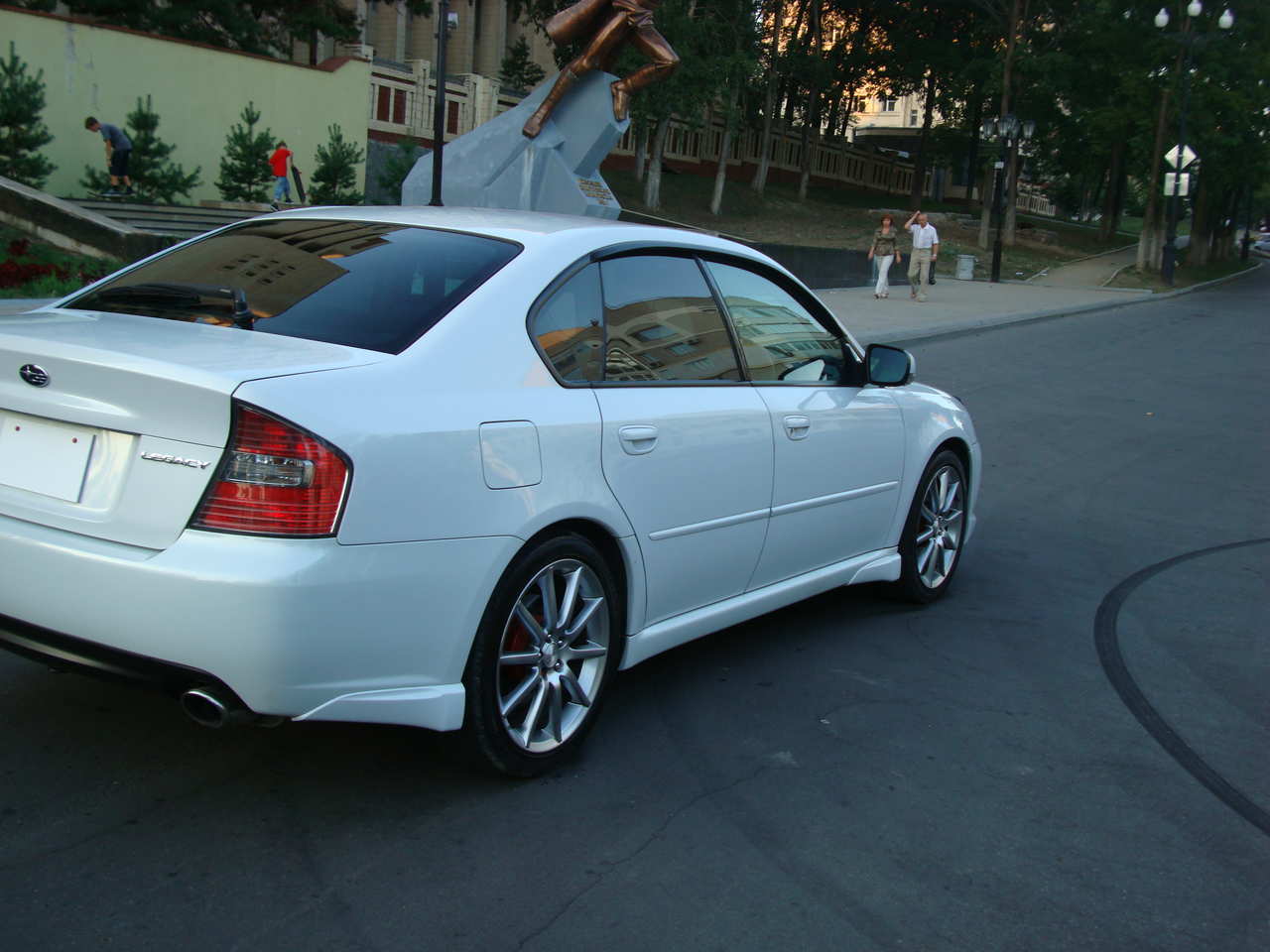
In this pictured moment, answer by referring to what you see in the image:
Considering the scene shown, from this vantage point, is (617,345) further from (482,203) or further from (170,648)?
(482,203)

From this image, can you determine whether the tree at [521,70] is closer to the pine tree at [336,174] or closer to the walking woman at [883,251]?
the pine tree at [336,174]

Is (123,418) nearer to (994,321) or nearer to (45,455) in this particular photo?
(45,455)

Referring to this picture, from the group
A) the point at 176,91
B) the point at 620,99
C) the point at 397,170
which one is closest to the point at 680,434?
the point at 620,99

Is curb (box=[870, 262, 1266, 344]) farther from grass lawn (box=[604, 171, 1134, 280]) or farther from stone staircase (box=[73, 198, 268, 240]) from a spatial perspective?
stone staircase (box=[73, 198, 268, 240])

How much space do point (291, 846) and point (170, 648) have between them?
627 mm

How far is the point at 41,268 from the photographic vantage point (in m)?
16.6

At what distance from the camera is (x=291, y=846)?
3.37m

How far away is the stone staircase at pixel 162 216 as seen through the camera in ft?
73.8

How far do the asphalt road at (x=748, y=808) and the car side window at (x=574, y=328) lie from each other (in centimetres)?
118

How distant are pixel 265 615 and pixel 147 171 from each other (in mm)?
24684

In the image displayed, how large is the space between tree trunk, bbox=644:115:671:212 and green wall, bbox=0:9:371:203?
15239 mm

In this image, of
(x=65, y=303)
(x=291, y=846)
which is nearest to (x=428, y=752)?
(x=291, y=846)

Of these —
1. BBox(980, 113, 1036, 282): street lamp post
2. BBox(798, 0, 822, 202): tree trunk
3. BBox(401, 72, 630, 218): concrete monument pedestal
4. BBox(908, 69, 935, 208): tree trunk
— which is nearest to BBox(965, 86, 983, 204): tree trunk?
BBox(908, 69, 935, 208): tree trunk

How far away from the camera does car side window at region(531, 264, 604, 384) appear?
3.91m
